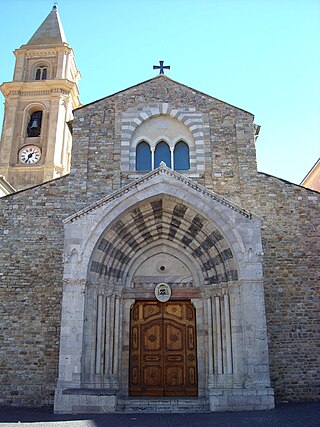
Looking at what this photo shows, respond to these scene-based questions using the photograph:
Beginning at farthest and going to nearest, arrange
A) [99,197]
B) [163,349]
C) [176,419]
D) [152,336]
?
1. [99,197]
2. [152,336]
3. [163,349]
4. [176,419]

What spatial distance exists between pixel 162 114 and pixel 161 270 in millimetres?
4940

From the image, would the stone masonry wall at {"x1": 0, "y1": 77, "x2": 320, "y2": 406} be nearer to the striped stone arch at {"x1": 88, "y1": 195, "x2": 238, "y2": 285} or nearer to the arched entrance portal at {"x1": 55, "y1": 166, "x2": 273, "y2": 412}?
the arched entrance portal at {"x1": 55, "y1": 166, "x2": 273, "y2": 412}

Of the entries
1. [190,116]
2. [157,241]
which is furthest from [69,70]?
[157,241]

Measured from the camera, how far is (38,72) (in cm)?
2862

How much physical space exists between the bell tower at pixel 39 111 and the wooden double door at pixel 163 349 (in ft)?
45.1

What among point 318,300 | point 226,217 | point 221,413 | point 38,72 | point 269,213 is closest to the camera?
point 221,413

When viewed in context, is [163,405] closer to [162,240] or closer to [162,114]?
[162,240]

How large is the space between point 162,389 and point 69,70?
74.7ft

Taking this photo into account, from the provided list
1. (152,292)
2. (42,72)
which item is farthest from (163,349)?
(42,72)

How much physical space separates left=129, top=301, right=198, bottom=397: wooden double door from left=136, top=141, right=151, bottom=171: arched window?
4.11 metres

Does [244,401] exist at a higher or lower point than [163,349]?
lower

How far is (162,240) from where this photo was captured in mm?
13219

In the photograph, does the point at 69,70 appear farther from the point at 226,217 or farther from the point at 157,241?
the point at 226,217

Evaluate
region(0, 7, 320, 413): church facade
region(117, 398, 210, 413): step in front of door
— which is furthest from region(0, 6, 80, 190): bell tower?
region(117, 398, 210, 413): step in front of door
